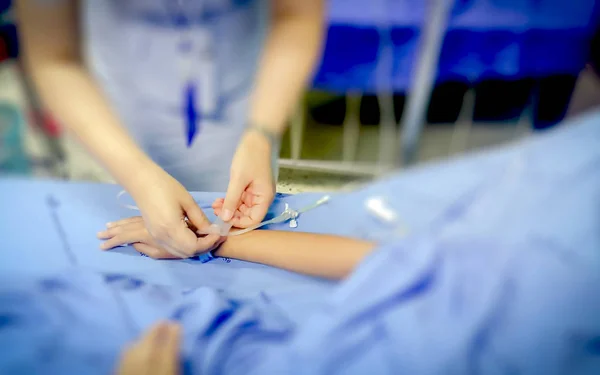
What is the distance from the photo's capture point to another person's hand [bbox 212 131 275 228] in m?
0.55

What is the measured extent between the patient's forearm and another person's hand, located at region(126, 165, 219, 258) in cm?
4

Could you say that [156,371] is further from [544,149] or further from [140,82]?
[544,149]

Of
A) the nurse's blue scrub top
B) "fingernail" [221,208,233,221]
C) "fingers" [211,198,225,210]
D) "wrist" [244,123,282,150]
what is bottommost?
"fingernail" [221,208,233,221]

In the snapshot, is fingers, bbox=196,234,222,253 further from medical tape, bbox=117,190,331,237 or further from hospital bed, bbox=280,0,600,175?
hospital bed, bbox=280,0,600,175

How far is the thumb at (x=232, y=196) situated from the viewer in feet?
1.85

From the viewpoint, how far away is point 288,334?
1.58 feet

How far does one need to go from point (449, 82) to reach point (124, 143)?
0.40m

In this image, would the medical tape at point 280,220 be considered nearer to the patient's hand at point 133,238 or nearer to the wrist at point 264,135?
the patient's hand at point 133,238

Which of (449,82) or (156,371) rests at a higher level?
(449,82)

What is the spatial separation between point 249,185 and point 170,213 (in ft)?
0.35

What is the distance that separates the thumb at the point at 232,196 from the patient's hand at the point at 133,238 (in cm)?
5

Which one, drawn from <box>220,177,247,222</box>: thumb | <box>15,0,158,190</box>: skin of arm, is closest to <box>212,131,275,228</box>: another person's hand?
<box>220,177,247,222</box>: thumb

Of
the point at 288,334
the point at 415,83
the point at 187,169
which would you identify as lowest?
the point at 288,334

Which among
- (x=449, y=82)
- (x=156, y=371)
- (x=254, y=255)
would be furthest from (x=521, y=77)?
(x=156, y=371)
